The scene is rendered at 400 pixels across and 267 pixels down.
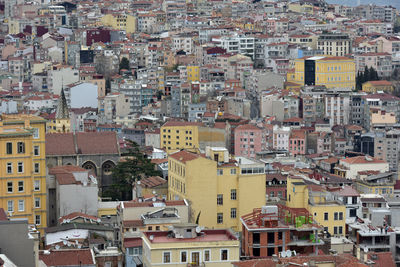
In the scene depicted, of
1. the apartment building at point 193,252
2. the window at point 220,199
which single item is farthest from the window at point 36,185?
the apartment building at point 193,252

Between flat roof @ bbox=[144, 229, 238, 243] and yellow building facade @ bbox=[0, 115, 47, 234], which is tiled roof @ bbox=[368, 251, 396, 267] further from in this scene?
yellow building facade @ bbox=[0, 115, 47, 234]

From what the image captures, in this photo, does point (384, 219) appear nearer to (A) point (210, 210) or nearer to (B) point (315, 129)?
(A) point (210, 210)

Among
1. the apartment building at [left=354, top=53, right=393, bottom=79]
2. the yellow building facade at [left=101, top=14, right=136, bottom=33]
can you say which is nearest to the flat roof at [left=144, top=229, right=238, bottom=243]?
the apartment building at [left=354, top=53, right=393, bottom=79]

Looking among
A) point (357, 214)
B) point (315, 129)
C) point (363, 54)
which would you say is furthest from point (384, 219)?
point (363, 54)

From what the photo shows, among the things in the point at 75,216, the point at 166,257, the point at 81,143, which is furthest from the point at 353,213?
the point at 166,257

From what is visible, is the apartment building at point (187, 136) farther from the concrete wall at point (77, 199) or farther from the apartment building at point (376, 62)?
the apartment building at point (376, 62)
